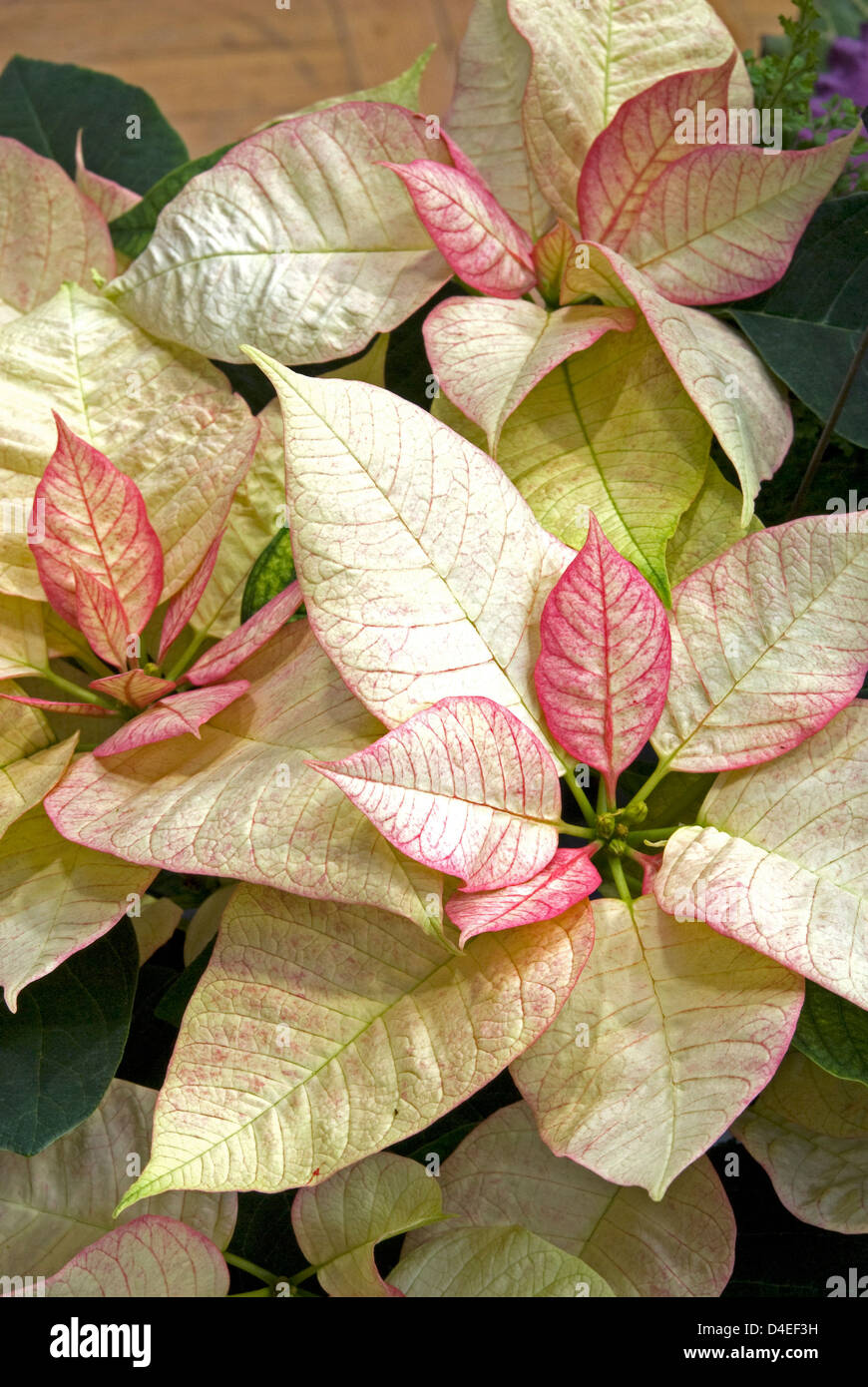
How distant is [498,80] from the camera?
46 centimetres

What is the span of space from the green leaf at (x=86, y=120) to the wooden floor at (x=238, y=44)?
89 cm

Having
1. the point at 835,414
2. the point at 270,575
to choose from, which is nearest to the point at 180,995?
the point at 270,575

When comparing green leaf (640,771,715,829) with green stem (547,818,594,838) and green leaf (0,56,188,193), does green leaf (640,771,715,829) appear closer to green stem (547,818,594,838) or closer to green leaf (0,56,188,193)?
green stem (547,818,594,838)

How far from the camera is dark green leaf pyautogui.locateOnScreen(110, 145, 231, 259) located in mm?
493

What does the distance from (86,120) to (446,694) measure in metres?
0.40

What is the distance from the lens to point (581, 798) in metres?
0.37

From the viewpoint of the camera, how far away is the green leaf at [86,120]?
1.90 ft

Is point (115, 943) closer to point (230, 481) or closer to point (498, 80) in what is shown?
point (230, 481)

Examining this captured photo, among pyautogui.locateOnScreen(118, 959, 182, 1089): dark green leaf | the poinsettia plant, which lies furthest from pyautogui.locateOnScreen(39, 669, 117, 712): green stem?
pyautogui.locateOnScreen(118, 959, 182, 1089): dark green leaf

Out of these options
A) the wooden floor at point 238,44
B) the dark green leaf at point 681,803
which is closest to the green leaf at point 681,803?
the dark green leaf at point 681,803

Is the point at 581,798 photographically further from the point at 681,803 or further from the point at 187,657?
the point at 187,657

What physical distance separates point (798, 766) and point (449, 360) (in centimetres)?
16
